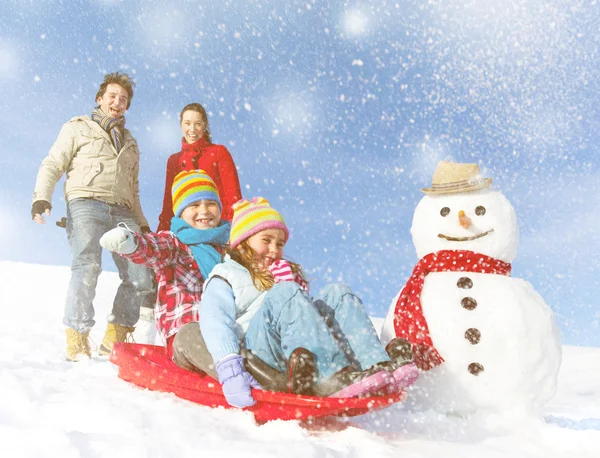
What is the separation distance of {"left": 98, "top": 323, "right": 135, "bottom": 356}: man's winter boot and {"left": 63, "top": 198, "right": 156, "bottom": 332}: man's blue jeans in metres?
0.04

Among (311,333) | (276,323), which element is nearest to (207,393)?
(276,323)

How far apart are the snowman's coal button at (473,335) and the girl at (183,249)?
1328 millimetres

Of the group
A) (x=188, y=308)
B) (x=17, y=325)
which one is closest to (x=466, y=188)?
(x=188, y=308)

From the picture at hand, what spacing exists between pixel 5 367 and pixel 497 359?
242 cm

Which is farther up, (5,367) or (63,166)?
(63,166)

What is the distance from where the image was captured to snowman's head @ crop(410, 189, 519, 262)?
285 centimetres

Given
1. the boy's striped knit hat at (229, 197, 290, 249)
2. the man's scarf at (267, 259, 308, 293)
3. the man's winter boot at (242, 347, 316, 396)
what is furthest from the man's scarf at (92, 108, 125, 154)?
the man's winter boot at (242, 347, 316, 396)

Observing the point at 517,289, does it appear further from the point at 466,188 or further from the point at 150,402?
the point at 150,402

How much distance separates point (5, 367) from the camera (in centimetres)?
280

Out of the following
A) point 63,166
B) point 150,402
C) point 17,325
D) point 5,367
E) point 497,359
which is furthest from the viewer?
point 17,325

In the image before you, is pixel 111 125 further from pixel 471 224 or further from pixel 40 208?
pixel 471 224

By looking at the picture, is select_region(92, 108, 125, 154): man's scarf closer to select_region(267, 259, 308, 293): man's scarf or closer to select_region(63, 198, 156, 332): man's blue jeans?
select_region(63, 198, 156, 332): man's blue jeans

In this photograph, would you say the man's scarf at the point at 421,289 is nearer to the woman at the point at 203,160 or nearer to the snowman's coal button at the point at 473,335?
the snowman's coal button at the point at 473,335

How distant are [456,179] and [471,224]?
27cm
